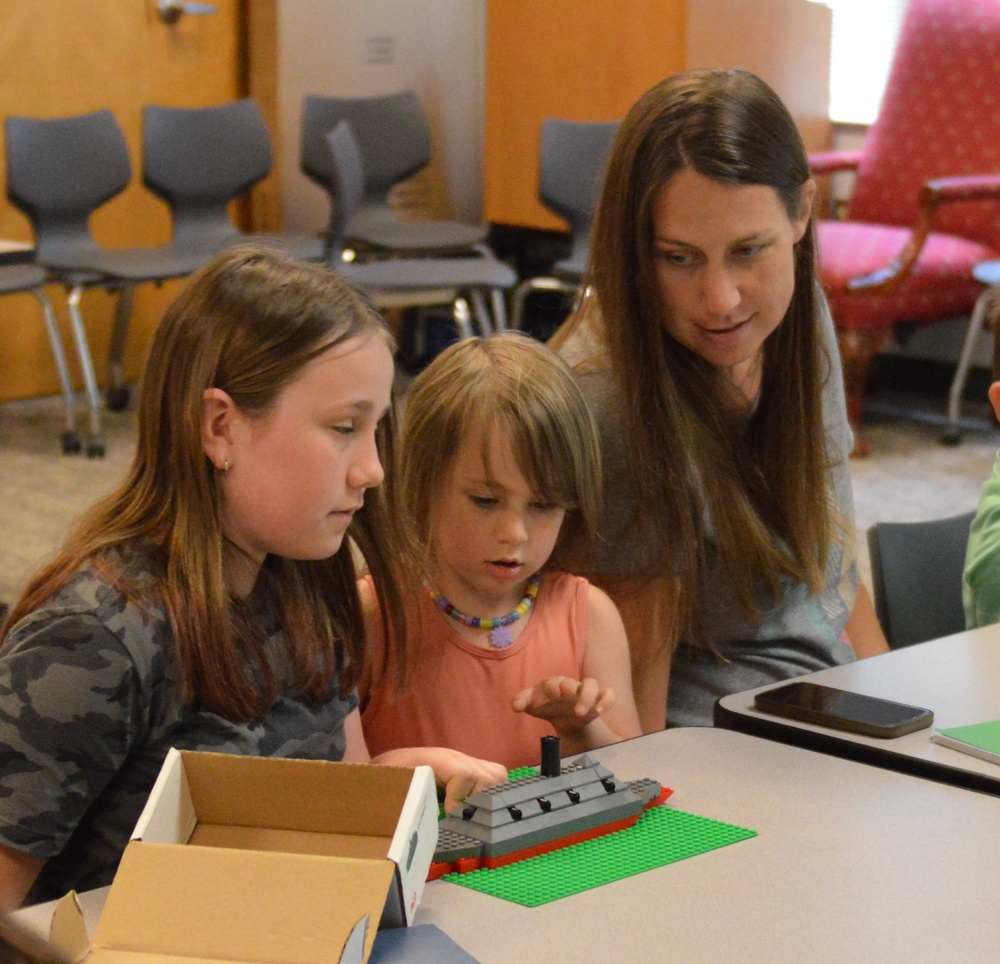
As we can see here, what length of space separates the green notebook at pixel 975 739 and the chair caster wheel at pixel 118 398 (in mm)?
4457

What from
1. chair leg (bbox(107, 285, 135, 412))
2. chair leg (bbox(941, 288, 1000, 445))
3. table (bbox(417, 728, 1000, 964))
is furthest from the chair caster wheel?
table (bbox(417, 728, 1000, 964))

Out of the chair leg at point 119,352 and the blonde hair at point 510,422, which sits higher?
the blonde hair at point 510,422

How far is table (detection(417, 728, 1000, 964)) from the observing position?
90 cm

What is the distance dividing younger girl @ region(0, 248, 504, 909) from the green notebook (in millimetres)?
383

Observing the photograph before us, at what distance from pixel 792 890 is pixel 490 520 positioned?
0.59m

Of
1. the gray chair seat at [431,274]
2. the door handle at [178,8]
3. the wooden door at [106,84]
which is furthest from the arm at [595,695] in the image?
the door handle at [178,8]

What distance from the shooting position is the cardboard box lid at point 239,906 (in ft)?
2.76

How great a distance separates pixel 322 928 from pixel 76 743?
0.31 meters

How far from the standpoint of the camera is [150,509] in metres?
1.19

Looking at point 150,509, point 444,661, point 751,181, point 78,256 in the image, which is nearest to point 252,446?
point 150,509

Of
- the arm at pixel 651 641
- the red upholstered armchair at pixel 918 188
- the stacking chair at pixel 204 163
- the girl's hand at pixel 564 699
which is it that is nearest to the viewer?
the girl's hand at pixel 564 699

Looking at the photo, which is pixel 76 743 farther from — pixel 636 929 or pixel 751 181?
pixel 751 181

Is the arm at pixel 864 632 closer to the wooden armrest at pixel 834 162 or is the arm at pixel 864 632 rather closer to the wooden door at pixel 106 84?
the wooden armrest at pixel 834 162

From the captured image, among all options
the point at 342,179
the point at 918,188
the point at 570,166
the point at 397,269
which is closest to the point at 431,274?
the point at 397,269
